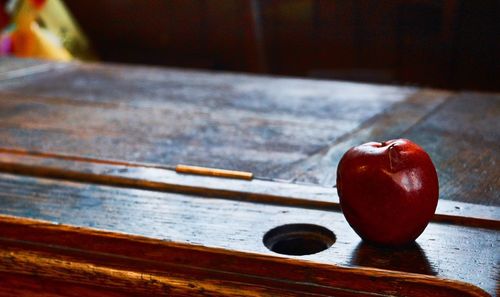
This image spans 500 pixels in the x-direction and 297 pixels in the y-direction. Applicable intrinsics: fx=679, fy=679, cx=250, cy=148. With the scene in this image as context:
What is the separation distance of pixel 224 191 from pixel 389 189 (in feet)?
1.18

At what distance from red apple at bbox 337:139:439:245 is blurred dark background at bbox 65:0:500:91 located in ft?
6.59

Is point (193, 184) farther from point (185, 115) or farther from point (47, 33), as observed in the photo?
point (47, 33)

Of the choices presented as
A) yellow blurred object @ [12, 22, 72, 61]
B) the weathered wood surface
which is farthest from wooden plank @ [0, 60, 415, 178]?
yellow blurred object @ [12, 22, 72, 61]

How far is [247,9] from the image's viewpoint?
3016 mm

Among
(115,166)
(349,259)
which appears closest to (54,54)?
(115,166)

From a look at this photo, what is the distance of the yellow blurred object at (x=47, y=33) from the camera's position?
9.70ft

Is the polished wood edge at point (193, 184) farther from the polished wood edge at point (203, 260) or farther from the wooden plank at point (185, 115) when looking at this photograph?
the polished wood edge at point (203, 260)

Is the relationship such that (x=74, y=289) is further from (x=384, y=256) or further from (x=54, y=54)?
(x=54, y=54)

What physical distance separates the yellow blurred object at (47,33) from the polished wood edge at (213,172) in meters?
1.85

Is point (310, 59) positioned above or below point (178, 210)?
below

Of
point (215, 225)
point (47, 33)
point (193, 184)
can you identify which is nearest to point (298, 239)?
point (215, 225)

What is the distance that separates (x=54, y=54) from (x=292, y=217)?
220 centimetres

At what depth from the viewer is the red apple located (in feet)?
2.75

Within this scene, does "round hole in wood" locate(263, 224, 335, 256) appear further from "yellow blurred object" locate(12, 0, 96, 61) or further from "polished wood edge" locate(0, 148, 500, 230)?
"yellow blurred object" locate(12, 0, 96, 61)
